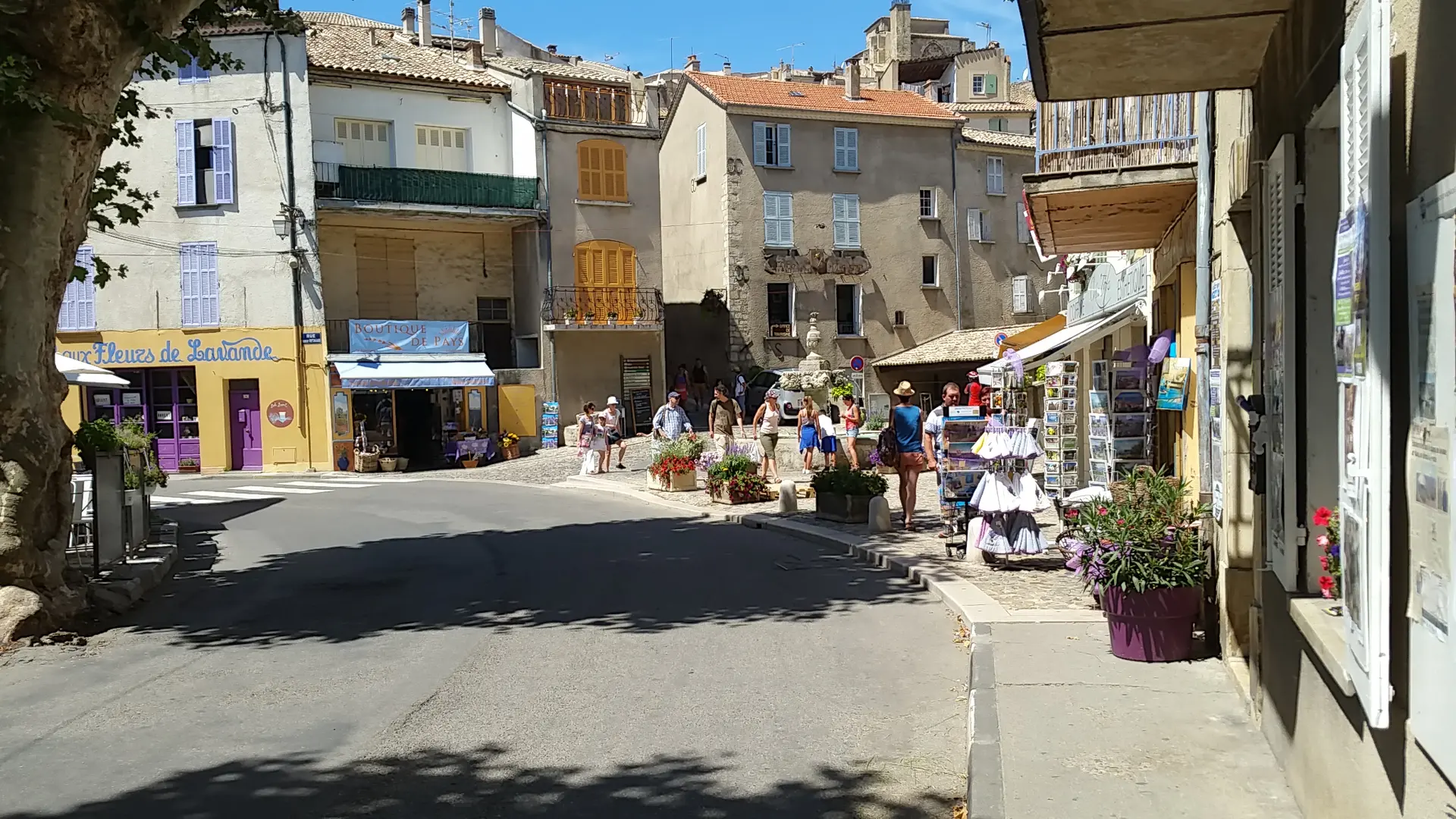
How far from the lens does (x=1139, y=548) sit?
6598mm

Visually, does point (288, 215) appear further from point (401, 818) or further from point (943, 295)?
point (401, 818)

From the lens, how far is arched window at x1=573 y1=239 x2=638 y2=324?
3184cm

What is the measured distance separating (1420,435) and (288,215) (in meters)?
29.0

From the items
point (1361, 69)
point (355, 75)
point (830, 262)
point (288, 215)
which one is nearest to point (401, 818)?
point (1361, 69)

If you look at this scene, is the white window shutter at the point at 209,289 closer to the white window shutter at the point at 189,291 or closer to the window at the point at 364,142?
the white window shutter at the point at 189,291

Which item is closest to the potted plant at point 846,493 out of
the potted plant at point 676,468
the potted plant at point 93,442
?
the potted plant at point 676,468

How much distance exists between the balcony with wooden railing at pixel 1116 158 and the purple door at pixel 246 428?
23481 mm

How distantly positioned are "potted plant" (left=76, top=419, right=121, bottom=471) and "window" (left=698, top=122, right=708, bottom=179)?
90.0 ft

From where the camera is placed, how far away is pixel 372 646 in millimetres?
7992

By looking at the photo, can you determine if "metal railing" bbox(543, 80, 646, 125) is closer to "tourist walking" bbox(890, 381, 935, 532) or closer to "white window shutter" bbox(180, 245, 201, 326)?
"white window shutter" bbox(180, 245, 201, 326)

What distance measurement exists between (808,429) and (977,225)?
74.9 feet

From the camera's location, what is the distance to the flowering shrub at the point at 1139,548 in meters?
6.54

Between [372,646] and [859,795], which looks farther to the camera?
[372,646]

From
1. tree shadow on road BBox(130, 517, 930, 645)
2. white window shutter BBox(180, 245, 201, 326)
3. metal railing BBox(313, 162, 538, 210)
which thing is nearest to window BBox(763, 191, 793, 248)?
metal railing BBox(313, 162, 538, 210)
